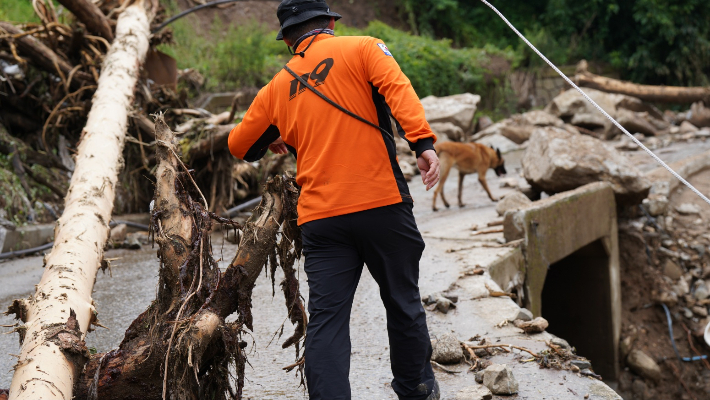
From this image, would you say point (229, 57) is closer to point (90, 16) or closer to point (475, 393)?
point (90, 16)

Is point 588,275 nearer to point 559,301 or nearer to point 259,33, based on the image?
point 559,301

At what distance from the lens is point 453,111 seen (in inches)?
621

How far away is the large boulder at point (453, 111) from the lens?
15672 mm

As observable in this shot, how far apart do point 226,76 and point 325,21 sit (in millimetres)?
12768

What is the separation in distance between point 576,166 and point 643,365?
2856mm

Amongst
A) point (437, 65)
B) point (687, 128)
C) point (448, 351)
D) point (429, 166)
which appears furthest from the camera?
point (437, 65)

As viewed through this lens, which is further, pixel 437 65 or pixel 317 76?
pixel 437 65

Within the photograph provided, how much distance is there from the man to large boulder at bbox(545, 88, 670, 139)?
14379mm

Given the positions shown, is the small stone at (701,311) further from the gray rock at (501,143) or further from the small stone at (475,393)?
the small stone at (475,393)

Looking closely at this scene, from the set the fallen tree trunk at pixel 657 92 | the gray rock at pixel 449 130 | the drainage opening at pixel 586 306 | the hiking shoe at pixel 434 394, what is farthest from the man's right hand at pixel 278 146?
the fallen tree trunk at pixel 657 92

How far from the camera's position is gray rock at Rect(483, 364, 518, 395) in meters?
3.23

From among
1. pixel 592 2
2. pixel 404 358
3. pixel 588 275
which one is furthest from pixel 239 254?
pixel 592 2

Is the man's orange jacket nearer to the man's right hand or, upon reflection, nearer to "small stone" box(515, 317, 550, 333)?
the man's right hand

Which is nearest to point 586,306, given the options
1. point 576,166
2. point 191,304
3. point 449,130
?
point 576,166
